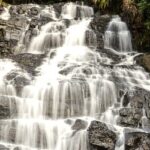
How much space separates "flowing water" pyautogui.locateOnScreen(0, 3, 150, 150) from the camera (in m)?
13.5

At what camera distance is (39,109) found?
14.6 metres

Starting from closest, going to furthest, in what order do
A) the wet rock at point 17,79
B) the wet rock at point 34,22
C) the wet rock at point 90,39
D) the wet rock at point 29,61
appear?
1. the wet rock at point 17,79
2. the wet rock at point 29,61
3. the wet rock at point 90,39
4. the wet rock at point 34,22

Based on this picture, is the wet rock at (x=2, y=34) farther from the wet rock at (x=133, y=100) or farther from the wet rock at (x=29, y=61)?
the wet rock at (x=133, y=100)

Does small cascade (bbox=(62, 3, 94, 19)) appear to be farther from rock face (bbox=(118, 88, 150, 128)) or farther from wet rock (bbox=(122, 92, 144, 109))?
wet rock (bbox=(122, 92, 144, 109))

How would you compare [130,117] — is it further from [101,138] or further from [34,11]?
[34,11]

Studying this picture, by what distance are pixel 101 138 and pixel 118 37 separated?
26.1 feet

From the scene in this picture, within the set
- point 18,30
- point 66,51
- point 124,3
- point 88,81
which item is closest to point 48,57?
point 66,51

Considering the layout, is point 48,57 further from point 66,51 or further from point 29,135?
point 29,135

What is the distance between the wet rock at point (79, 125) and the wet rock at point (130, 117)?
3.87 feet

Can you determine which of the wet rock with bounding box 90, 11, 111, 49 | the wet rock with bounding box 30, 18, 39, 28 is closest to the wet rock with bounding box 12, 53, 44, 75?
the wet rock with bounding box 30, 18, 39, 28

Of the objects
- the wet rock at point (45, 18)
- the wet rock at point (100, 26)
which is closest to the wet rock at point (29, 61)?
the wet rock at point (45, 18)

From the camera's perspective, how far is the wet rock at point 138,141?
41.3 feet

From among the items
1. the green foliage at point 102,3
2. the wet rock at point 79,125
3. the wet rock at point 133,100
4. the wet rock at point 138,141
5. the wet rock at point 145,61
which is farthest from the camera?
the green foliage at point 102,3

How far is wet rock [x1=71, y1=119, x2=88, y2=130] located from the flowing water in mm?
108
